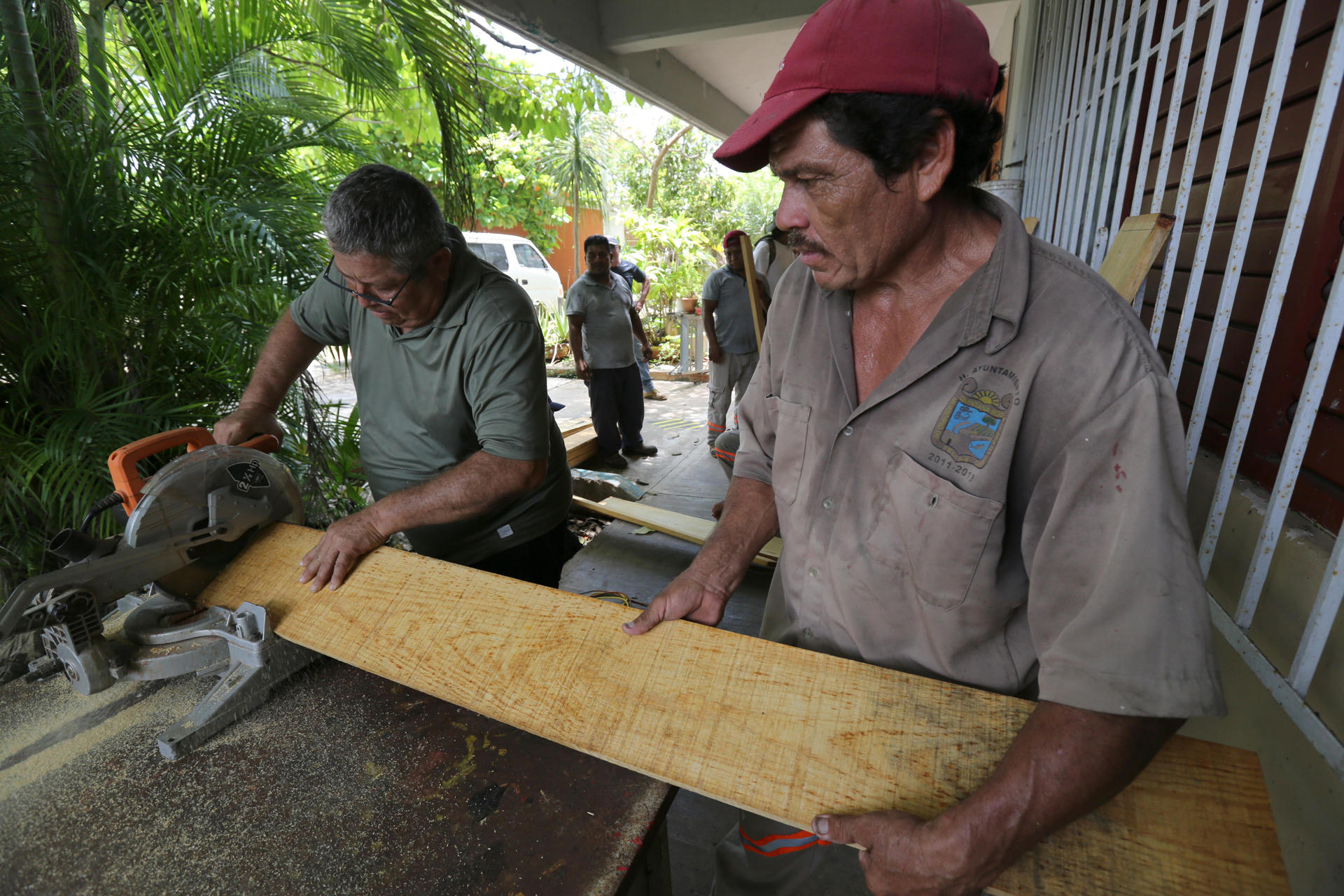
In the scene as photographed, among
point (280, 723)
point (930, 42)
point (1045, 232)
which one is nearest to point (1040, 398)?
point (930, 42)

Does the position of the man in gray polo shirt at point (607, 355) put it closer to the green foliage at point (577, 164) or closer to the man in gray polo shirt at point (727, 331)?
the man in gray polo shirt at point (727, 331)

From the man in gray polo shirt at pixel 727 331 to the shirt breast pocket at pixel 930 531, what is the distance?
5050 mm

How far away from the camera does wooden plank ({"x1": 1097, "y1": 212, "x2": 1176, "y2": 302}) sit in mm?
1631

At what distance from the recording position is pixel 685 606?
1311 mm

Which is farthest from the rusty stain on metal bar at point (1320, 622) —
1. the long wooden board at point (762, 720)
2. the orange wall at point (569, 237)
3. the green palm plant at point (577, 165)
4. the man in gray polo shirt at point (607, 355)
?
the orange wall at point (569, 237)

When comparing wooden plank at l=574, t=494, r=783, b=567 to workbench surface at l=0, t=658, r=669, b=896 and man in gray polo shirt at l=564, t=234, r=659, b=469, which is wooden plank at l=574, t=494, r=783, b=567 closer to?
man in gray polo shirt at l=564, t=234, r=659, b=469

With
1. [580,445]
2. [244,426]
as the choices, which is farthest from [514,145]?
[244,426]

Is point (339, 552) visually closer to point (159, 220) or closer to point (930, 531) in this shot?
point (930, 531)

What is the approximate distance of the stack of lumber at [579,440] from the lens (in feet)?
19.1

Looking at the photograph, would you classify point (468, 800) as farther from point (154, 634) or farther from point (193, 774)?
point (154, 634)

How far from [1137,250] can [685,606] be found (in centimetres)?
150

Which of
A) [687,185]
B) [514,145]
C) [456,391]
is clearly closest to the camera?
[456,391]

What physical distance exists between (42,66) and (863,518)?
10.9 feet

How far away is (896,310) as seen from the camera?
1.18m
